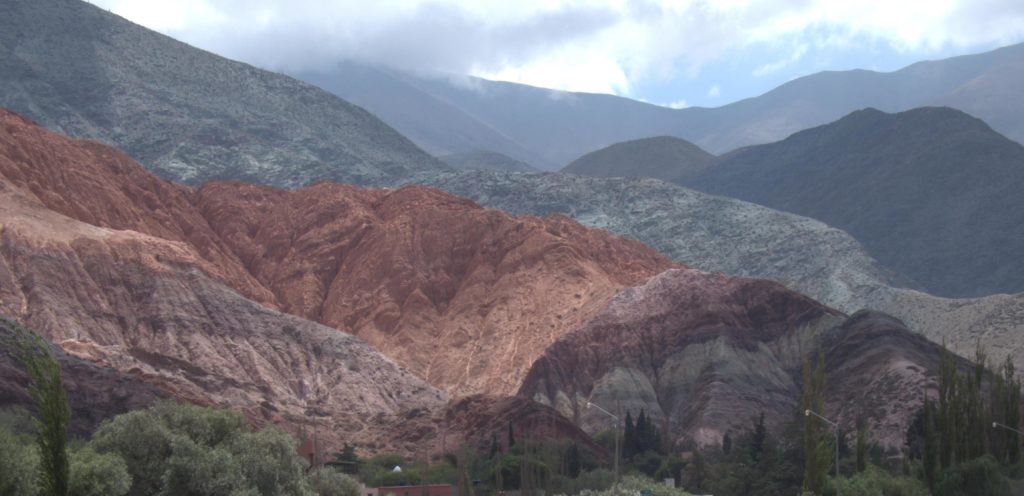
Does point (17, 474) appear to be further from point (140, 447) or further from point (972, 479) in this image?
point (972, 479)

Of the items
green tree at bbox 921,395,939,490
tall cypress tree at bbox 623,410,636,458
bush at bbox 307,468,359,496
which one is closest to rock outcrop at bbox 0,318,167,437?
bush at bbox 307,468,359,496

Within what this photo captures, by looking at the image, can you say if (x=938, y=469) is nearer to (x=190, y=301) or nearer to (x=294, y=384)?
(x=294, y=384)

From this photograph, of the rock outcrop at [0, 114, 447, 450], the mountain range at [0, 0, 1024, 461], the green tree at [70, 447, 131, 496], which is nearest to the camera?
the green tree at [70, 447, 131, 496]

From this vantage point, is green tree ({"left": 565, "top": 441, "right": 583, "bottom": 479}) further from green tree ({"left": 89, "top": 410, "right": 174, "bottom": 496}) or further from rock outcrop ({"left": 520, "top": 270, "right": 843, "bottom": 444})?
green tree ({"left": 89, "top": 410, "right": 174, "bottom": 496})

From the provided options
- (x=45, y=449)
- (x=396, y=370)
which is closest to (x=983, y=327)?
(x=396, y=370)

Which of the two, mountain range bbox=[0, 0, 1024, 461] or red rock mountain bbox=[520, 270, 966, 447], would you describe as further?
red rock mountain bbox=[520, 270, 966, 447]

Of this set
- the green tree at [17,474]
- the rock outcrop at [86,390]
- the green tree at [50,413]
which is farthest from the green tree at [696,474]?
the green tree at [50,413]
